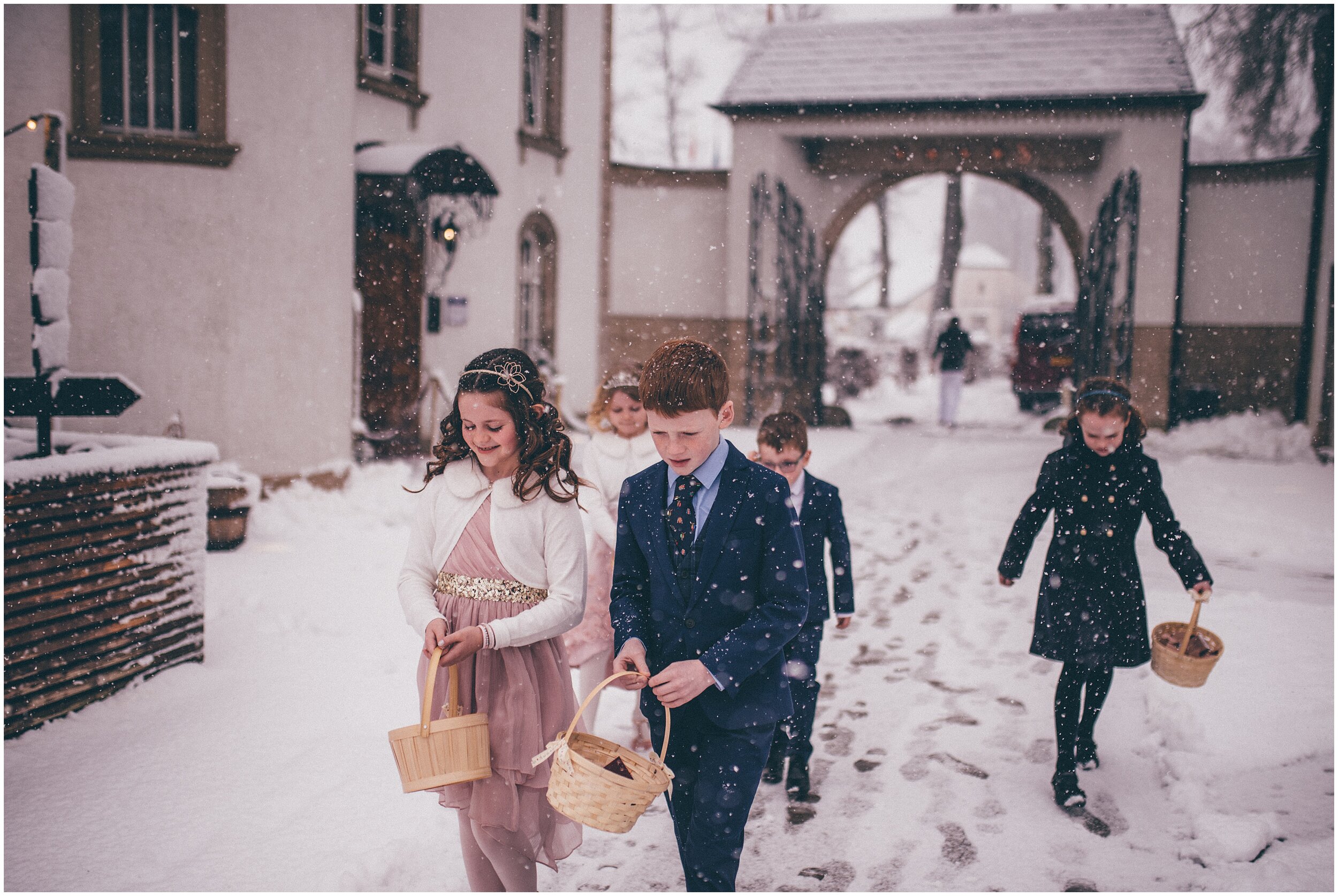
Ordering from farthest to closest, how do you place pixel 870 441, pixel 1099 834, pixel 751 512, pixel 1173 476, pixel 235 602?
pixel 870 441
pixel 1173 476
pixel 235 602
pixel 1099 834
pixel 751 512

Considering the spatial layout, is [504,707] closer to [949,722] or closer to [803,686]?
[803,686]

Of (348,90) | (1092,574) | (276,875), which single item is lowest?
(276,875)

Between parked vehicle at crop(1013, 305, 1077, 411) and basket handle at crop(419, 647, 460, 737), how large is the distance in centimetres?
1772

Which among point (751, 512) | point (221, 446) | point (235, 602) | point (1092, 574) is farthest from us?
point (221, 446)

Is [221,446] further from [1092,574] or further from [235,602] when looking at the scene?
[1092,574]

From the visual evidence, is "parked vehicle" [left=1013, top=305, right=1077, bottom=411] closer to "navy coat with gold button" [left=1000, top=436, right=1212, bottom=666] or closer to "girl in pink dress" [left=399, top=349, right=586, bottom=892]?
"navy coat with gold button" [left=1000, top=436, right=1212, bottom=666]

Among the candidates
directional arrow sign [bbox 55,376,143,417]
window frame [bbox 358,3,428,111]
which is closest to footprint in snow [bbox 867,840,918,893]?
directional arrow sign [bbox 55,376,143,417]

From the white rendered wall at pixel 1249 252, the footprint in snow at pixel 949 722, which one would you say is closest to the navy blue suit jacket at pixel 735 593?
the footprint in snow at pixel 949 722

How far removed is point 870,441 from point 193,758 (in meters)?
11.3

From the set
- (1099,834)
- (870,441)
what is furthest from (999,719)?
(870,441)

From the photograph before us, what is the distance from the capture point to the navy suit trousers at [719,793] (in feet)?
8.32

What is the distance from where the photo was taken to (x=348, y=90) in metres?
8.75

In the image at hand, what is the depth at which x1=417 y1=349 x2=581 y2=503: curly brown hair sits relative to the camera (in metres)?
2.66

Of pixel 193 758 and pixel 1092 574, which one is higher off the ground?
pixel 1092 574
